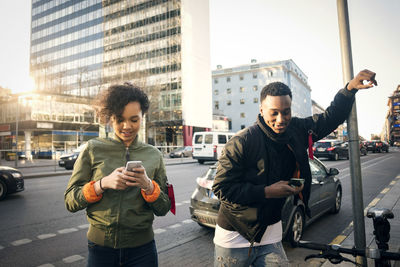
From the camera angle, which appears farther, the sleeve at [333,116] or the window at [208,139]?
the window at [208,139]

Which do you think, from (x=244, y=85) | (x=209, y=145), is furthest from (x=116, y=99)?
(x=244, y=85)

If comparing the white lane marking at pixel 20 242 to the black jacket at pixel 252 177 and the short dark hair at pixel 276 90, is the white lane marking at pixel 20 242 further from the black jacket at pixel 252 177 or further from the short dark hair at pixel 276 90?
the short dark hair at pixel 276 90

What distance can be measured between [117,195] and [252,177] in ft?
2.73

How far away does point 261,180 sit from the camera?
1835 mm

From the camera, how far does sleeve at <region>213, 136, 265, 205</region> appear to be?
174 cm

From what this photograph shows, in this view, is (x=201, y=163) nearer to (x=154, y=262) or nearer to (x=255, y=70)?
(x=154, y=262)

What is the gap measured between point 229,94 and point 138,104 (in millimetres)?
74750

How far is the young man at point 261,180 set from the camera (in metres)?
1.80

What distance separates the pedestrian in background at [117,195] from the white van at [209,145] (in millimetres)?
18487

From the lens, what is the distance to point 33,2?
226 feet

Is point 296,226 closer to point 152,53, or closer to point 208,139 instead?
point 208,139

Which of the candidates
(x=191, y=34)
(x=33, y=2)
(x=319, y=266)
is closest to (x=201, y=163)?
(x=319, y=266)

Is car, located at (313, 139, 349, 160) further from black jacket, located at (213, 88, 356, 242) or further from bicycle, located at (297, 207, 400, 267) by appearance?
black jacket, located at (213, 88, 356, 242)

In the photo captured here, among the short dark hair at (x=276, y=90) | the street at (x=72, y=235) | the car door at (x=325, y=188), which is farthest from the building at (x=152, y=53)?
the short dark hair at (x=276, y=90)
